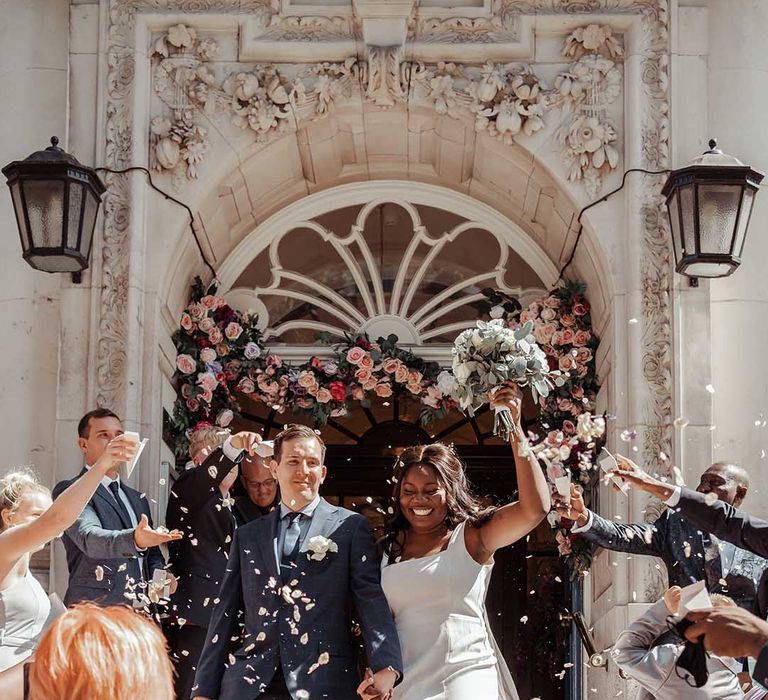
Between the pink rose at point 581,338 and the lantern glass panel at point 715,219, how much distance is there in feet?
4.65

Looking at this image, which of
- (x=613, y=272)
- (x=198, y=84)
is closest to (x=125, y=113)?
(x=198, y=84)

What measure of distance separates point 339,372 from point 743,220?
2.94m

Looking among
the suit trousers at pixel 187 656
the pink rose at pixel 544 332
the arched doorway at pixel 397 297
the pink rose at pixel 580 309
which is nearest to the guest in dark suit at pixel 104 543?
the suit trousers at pixel 187 656

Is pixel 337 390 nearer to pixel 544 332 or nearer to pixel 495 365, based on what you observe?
pixel 544 332

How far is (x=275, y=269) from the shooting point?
10.9 metres

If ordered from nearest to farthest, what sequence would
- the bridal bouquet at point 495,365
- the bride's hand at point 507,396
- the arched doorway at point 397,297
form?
the bride's hand at point 507,396, the bridal bouquet at point 495,365, the arched doorway at point 397,297

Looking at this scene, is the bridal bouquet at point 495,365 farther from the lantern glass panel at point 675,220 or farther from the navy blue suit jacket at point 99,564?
the lantern glass panel at point 675,220

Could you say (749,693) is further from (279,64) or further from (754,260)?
(279,64)

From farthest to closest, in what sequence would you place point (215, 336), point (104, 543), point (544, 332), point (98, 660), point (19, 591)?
point (215, 336), point (544, 332), point (104, 543), point (19, 591), point (98, 660)

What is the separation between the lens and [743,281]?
9625mm

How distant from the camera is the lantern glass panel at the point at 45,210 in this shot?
30.0 ft

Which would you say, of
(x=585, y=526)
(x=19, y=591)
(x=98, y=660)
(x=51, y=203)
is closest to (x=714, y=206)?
(x=585, y=526)

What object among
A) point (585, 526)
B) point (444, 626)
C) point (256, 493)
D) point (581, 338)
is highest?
point (581, 338)

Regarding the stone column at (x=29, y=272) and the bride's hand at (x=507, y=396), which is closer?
the bride's hand at (x=507, y=396)
